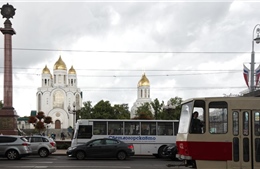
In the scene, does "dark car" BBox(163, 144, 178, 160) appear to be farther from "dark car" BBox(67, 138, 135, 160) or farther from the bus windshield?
the bus windshield

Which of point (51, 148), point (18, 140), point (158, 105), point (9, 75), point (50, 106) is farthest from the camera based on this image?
point (50, 106)

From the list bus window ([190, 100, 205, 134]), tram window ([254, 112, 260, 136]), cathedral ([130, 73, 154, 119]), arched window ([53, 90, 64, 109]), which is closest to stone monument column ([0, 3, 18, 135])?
bus window ([190, 100, 205, 134])

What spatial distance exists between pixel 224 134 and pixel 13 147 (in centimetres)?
1498

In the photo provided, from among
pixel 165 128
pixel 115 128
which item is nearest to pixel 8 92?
pixel 115 128

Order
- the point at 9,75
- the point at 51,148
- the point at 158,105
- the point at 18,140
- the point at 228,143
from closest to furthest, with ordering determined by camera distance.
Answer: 1. the point at 228,143
2. the point at 18,140
3. the point at 51,148
4. the point at 9,75
5. the point at 158,105

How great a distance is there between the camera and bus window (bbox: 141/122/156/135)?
101 feet

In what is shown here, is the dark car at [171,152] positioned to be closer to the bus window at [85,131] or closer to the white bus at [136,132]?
the white bus at [136,132]

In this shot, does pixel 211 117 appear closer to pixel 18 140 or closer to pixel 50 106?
pixel 18 140

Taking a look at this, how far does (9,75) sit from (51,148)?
17.6 meters

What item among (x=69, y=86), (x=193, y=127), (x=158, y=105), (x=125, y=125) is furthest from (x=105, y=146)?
(x=69, y=86)

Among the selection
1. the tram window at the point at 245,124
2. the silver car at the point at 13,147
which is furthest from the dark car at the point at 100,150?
the tram window at the point at 245,124

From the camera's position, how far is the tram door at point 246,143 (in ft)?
49.3

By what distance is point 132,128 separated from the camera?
31.0m

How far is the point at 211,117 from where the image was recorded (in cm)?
1533
